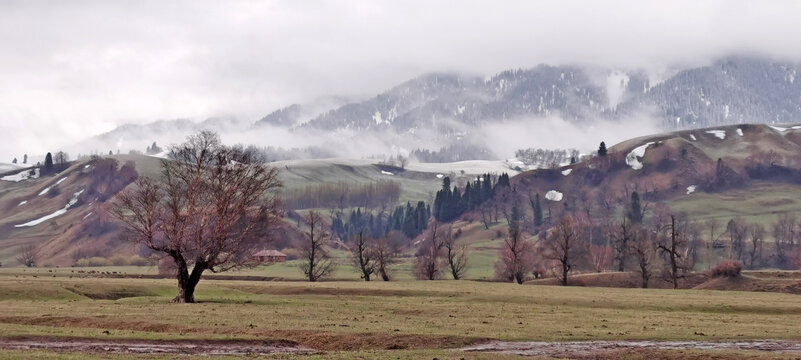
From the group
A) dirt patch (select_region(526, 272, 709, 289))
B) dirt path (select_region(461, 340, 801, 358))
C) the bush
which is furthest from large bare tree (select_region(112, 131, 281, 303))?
the bush

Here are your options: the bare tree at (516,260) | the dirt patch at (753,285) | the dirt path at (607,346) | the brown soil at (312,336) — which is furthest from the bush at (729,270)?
the brown soil at (312,336)

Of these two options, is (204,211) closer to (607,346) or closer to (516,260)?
(607,346)

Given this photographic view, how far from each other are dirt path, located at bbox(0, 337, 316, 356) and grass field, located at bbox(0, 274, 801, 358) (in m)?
1.33

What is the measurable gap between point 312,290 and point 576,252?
90649 millimetres

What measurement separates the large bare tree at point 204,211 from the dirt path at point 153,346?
90.7 feet

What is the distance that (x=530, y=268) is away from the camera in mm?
179750

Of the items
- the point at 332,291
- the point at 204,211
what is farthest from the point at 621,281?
the point at 204,211

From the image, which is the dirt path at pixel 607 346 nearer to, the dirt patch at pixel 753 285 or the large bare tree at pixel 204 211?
the large bare tree at pixel 204 211

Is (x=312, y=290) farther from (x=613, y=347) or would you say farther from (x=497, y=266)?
(x=497, y=266)

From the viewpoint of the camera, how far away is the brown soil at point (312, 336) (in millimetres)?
49375

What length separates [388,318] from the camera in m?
65.2

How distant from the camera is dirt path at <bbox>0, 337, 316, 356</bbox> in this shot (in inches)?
1699

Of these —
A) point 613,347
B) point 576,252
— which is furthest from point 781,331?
point 576,252

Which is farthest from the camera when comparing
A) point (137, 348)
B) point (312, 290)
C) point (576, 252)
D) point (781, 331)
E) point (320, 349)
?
point (576, 252)
